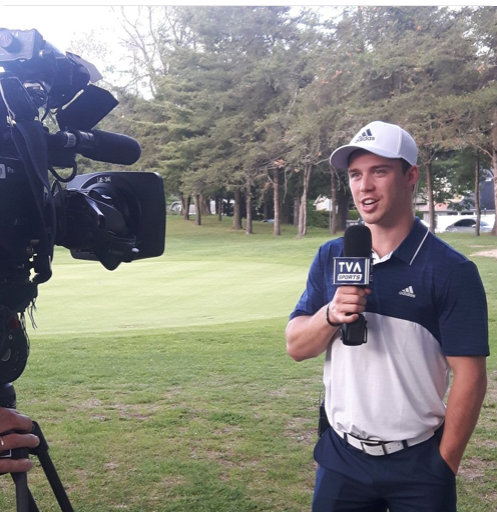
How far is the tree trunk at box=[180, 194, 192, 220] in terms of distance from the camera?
5.27 metres

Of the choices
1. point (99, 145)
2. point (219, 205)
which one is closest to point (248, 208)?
point (219, 205)

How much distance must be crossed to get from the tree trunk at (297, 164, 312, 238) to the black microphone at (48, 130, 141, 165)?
3.49 m

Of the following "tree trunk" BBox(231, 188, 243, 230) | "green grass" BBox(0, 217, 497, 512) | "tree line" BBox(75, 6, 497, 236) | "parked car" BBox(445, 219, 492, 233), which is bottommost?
"green grass" BBox(0, 217, 497, 512)

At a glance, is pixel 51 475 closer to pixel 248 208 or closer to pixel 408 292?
pixel 408 292

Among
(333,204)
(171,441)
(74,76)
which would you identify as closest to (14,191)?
(74,76)

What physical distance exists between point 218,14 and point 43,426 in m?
3.04

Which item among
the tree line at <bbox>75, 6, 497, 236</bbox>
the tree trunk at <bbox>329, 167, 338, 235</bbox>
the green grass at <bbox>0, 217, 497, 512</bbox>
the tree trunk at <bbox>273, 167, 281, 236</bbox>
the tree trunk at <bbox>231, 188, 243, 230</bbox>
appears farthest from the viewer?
the tree trunk at <bbox>231, 188, 243, 230</bbox>

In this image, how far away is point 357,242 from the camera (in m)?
1.23

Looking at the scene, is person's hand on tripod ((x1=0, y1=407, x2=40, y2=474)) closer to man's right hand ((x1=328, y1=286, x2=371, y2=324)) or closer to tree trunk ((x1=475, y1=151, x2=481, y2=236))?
man's right hand ((x1=328, y1=286, x2=371, y2=324))

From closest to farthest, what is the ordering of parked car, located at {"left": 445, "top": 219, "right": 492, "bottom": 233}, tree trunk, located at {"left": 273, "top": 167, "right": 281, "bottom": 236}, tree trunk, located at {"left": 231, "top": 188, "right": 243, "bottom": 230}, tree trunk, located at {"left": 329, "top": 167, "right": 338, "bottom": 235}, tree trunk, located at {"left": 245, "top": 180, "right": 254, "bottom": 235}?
tree trunk, located at {"left": 329, "top": 167, "right": 338, "bottom": 235}
tree trunk, located at {"left": 273, "top": 167, "right": 281, "bottom": 236}
tree trunk, located at {"left": 245, "top": 180, "right": 254, "bottom": 235}
tree trunk, located at {"left": 231, "top": 188, "right": 243, "bottom": 230}
parked car, located at {"left": 445, "top": 219, "right": 492, "bottom": 233}

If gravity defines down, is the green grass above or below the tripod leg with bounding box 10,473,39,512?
below

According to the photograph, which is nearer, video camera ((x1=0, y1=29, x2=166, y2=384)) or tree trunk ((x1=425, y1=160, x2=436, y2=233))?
video camera ((x1=0, y1=29, x2=166, y2=384))

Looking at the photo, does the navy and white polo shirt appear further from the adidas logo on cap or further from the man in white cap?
the adidas logo on cap

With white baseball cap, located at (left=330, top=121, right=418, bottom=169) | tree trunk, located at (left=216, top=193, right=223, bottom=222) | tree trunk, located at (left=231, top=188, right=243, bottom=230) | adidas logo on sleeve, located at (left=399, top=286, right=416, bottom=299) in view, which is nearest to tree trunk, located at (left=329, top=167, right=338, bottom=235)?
tree trunk, located at (left=231, top=188, right=243, bottom=230)
